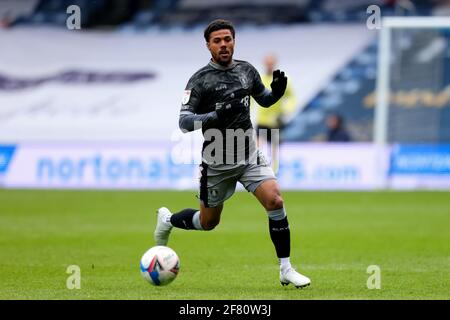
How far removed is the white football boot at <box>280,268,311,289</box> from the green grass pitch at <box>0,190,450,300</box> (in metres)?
0.07

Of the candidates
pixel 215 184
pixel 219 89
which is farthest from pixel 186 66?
pixel 219 89

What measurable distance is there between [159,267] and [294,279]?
4.06ft

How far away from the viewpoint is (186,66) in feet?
112

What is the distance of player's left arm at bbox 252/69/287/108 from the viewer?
Answer: 954 centimetres

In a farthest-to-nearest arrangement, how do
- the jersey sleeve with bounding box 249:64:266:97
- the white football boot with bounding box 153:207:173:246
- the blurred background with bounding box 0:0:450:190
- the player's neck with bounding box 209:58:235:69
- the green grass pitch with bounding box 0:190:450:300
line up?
the blurred background with bounding box 0:0:450:190, the white football boot with bounding box 153:207:173:246, the jersey sleeve with bounding box 249:64:266:97, the player's neck with bounding box 209:58:235:69, the green grass pitch with bounding box 0:190:450:300

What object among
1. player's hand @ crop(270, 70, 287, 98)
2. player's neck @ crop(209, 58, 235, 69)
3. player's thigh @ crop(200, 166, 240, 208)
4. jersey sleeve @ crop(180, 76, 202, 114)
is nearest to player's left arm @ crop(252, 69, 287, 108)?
player's hand @ crop(270, 70, 287, 98)

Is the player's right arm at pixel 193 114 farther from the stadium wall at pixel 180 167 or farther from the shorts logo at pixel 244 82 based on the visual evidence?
the stadium wall at pixel 180 167

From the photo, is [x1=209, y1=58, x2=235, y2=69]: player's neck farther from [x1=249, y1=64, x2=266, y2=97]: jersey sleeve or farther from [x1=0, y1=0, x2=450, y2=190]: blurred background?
[x1=0, y1=0, x2=450, y2=190]: blurred background

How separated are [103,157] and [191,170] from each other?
214cm

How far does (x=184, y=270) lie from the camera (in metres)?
11.0

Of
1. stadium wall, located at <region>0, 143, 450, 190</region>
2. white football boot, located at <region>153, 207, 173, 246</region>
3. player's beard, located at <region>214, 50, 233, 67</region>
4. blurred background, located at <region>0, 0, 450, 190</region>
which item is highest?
blurred background, located at <region>0, 0, 450, 190</region>

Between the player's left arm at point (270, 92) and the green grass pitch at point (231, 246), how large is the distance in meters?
1.75

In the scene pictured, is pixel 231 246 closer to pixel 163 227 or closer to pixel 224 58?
pixel 163 227
